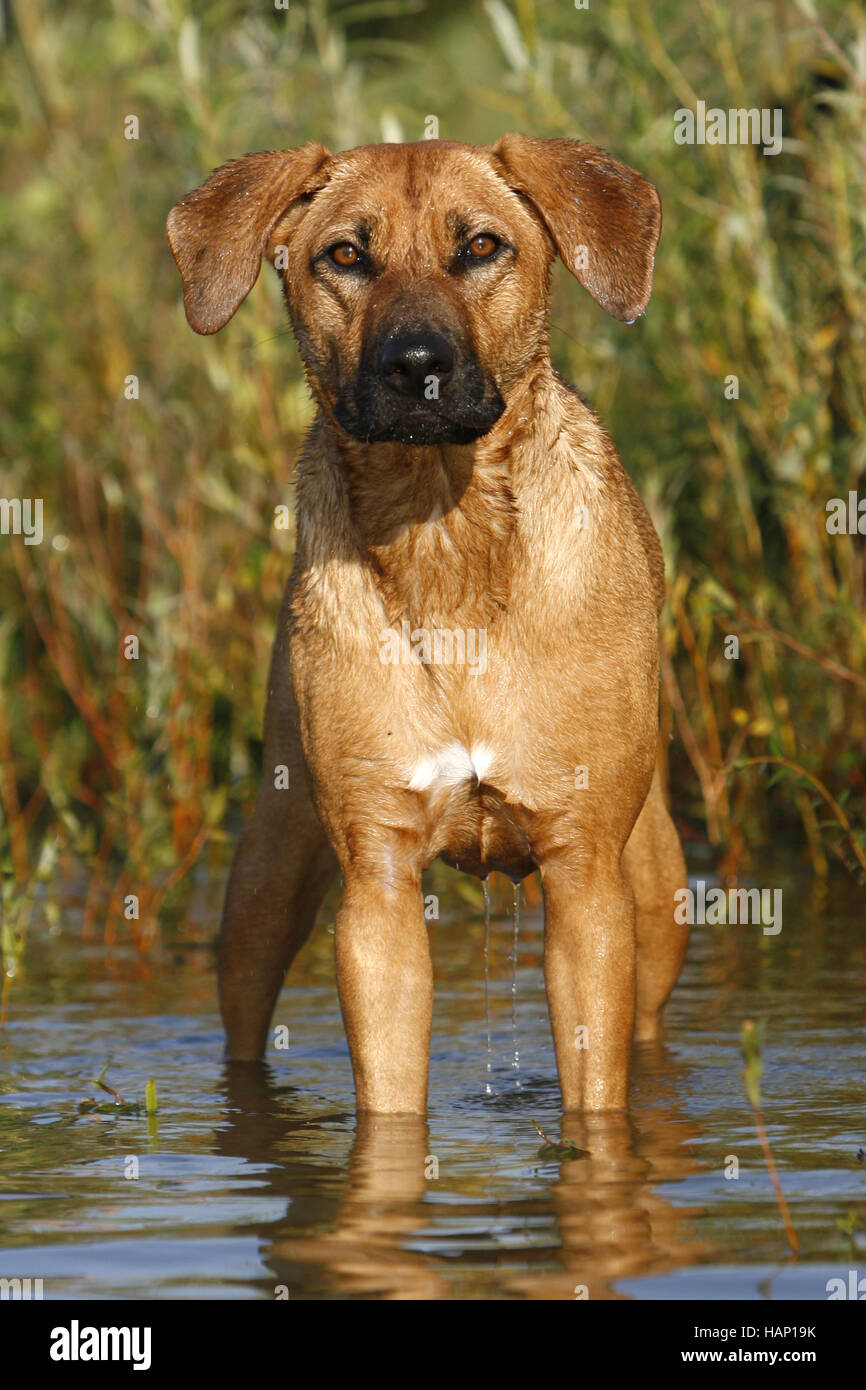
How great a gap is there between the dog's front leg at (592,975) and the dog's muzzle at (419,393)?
1.02 meters

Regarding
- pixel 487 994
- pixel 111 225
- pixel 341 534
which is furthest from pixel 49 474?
pixel 341 534

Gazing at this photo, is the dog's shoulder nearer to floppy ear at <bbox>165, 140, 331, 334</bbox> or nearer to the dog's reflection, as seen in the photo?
floppy ear at <bbox>165, 140, 331, 334</bbox>

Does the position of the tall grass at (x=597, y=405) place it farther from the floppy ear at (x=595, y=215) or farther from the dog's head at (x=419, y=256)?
the dog's head at (x=419, y=256)

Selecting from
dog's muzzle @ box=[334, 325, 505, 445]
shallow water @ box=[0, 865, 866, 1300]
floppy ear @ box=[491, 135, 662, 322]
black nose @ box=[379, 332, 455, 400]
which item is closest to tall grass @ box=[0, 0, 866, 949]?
shallow water @ box=[0, 865, 866, 1300]

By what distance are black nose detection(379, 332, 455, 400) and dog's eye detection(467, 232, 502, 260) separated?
39cm

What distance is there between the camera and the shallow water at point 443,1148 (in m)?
3.71

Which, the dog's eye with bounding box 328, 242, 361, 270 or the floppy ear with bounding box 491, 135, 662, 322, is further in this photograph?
the floppy ear with bounding box 491, 135, 662, 322

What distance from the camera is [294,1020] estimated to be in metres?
6.32

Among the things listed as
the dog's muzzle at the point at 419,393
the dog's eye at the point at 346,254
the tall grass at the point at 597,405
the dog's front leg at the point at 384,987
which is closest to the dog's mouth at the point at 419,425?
the dog's muzzle at the point at 419,393

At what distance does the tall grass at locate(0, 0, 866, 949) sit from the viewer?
7570mm

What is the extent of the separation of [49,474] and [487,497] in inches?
220

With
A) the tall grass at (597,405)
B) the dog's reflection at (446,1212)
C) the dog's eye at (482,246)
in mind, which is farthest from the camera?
the tall grass at (597,405)

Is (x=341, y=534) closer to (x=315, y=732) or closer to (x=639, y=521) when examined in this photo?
(x=315, y=732)

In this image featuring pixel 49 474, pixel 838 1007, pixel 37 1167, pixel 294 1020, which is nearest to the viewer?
pixel 37 1167
